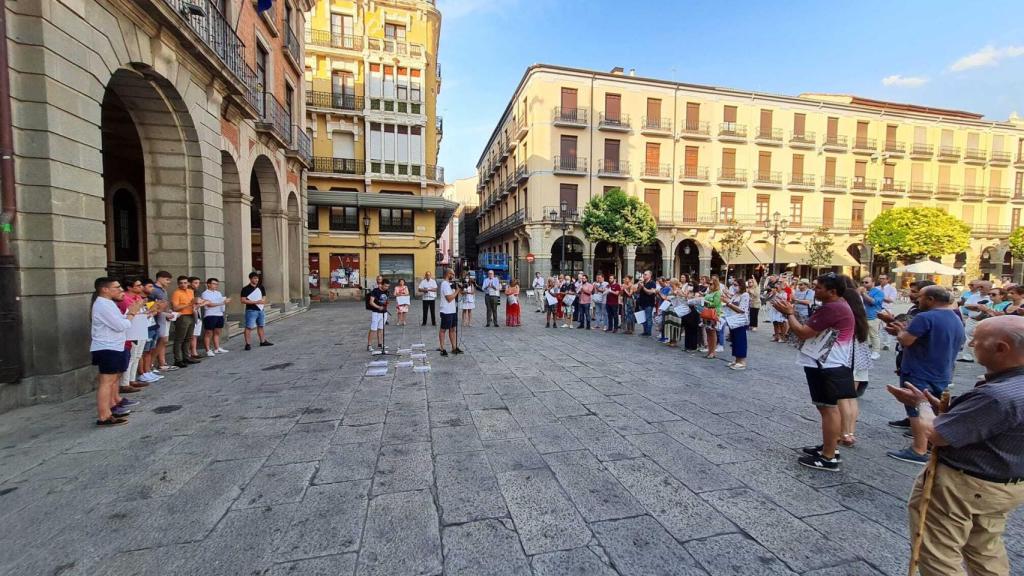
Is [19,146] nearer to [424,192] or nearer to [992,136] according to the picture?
[424,192]

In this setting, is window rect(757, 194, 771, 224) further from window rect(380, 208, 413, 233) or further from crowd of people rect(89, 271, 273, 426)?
crowd of people rect(89, 271, 273, 426)

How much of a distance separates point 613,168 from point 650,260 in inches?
325

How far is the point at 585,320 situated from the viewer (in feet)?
44.8

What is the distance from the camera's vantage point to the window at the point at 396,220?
24453 mm

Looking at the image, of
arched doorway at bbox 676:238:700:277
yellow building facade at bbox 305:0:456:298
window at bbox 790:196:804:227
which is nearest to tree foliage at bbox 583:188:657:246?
arched doorway at bbox 676:238:700:277

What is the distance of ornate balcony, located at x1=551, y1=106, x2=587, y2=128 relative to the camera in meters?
28.7

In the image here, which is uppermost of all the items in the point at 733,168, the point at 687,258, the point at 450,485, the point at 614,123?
the point at 614,123

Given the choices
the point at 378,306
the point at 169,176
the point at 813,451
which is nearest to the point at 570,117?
the point at 378,306

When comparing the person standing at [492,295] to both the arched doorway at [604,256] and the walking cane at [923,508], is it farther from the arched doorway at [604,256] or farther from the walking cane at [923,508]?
the arched doorway at [604,256]

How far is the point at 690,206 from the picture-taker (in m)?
31.5

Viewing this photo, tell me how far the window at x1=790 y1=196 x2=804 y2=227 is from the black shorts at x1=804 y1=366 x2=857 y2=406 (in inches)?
1384

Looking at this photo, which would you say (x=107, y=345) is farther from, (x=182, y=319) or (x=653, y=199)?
(x=653, y=199)

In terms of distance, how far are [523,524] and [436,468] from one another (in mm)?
1080

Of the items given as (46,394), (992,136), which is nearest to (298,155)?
(46,394)
